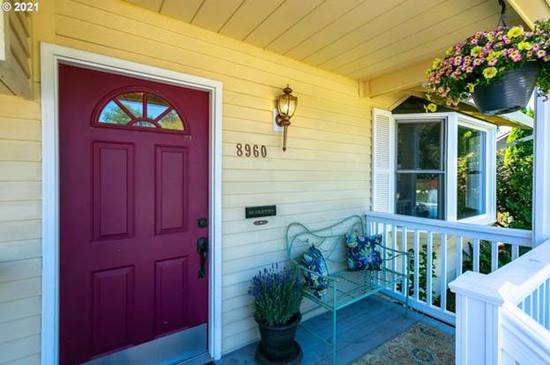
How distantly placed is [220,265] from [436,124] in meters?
3.20

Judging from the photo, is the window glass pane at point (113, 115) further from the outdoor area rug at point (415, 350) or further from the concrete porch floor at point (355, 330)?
the outdoor area rug at point (415, 350)

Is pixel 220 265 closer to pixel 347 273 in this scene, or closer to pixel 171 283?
pixel 171 283

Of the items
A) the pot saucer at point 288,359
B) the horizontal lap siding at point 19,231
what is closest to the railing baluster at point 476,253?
the pot saucer at point 288,359

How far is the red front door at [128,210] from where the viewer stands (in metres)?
1.60

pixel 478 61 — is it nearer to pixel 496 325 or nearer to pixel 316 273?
pixel 496 325

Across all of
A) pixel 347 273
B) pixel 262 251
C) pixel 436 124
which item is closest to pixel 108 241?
pixel 262 251

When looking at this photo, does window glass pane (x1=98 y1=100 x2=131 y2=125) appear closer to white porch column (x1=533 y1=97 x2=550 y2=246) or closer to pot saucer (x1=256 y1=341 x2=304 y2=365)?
pot saucer (x1=256 y1=341 x2=304 y2=365)

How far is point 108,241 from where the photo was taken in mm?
1705

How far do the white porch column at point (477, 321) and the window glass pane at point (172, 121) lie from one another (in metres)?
1.82

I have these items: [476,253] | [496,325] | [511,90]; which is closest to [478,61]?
[511,90]

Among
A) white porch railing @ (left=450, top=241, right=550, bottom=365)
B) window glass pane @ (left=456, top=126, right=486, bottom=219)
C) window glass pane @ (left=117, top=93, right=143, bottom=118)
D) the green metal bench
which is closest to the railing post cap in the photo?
white porch railing @ (left=450, top=241, right=550, bottom=365)

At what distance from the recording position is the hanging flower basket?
4.11 feet

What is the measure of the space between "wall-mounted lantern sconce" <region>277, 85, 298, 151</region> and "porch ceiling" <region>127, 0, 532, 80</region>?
377 mm

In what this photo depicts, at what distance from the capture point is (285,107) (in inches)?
90.1
